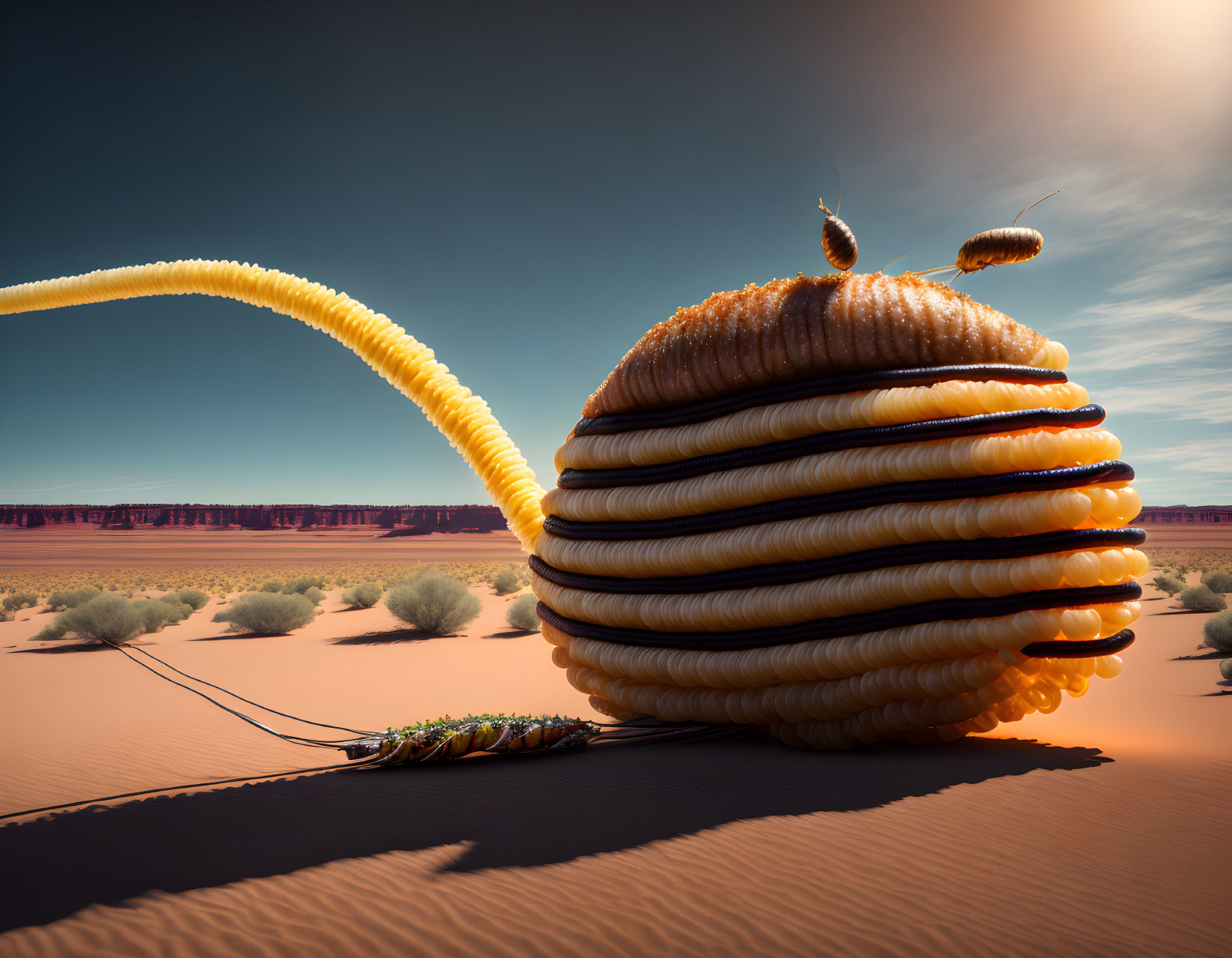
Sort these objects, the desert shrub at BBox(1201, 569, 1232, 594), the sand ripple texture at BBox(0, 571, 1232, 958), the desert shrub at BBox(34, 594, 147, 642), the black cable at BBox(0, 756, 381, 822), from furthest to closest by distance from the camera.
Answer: the desert shrub at BBox(1201, 569, 1232, 594)
the desert shrub at BBox(34, 594, 147, 642)
the black cable at BBox(0, 756, 381, 822)
the sand ripple texture at BBox(0, 571, 1232, 958)

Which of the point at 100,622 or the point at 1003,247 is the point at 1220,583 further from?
the point at 100,622

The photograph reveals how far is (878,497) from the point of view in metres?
4.60

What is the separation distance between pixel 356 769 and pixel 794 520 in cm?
386

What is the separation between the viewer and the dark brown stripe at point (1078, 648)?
14.0 ft

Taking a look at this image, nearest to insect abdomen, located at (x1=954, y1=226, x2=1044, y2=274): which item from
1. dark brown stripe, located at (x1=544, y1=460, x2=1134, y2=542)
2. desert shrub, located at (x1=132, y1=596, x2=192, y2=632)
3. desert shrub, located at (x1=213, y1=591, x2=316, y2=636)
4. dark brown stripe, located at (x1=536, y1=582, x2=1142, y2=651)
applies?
dark brown stripe, located at (x1=544, y1=460, x2=1134, y2=542)

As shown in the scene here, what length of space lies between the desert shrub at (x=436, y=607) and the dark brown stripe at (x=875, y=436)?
12643mm

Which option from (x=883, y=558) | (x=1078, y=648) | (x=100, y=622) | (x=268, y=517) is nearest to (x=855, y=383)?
(x=883, y=558)

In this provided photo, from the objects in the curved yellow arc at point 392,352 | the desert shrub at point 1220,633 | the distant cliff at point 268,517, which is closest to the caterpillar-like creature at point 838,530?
the curved yellow arc at point 392,352

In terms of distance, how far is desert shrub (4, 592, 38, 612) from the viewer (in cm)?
2276

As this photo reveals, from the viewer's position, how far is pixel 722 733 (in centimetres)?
541

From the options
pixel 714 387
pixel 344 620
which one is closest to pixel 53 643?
pixel 344 620

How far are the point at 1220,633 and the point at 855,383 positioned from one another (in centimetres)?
1115

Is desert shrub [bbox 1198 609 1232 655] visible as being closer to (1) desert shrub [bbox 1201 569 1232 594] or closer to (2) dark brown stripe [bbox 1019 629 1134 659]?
(2) dark brown stripe [bbox 1019 629 1134 659]

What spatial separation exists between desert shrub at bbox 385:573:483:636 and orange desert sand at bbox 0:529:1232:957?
10.3 meters
